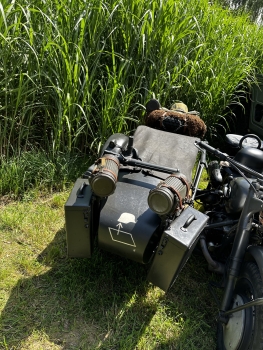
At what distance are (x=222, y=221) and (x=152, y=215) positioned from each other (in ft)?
2.42

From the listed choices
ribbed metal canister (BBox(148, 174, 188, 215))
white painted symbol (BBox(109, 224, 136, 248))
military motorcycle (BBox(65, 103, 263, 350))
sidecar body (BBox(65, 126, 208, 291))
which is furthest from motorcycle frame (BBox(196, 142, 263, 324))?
white painted symbol (BBox(109, 224, 136, 248))

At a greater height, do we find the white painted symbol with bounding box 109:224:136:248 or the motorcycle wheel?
the white painted symbol with bounding box 109:224:136:248

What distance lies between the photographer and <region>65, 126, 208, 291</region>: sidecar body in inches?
68.9

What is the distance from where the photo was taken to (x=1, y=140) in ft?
9.82

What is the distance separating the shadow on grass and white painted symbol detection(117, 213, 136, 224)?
64 centimetres

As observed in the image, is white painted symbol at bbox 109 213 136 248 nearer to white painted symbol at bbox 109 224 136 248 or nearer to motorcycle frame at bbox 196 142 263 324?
white painted symbol at bbox 109 224 136 248

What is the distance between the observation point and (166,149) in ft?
7.87

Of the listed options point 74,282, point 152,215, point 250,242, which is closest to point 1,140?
point 74,282

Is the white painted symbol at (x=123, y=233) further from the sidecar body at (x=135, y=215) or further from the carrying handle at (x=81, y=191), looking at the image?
the carrying handle at (x=81, y=191)

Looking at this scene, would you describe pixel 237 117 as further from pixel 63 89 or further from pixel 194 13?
pixel 63 89

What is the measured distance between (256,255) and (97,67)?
7.50 ft

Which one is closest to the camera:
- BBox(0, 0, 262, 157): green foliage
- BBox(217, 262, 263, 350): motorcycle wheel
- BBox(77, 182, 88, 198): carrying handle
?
BBox(217, 262, 263, 350): motorcycle wheel

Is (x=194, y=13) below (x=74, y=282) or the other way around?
the other way around

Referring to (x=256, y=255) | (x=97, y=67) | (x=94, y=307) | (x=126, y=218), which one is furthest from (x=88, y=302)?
(x=97, y=67)
